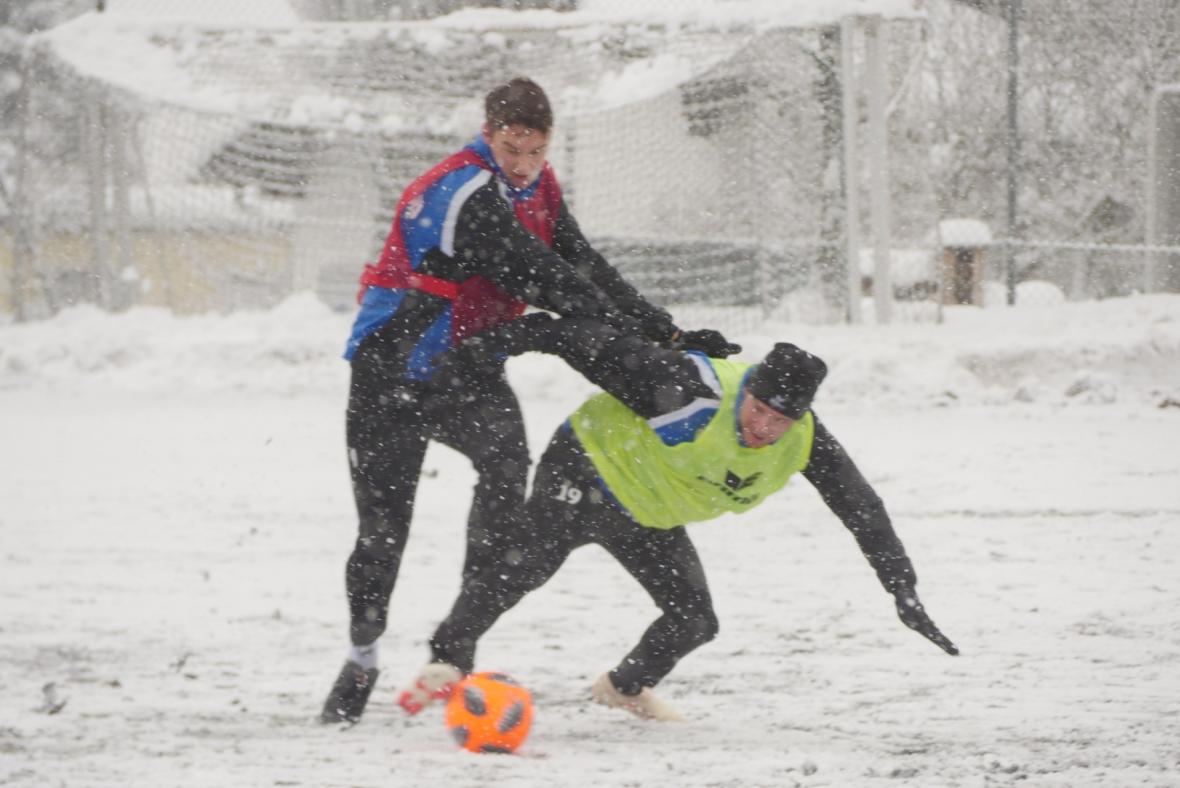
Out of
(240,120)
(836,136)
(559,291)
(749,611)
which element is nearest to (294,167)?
(240,120)

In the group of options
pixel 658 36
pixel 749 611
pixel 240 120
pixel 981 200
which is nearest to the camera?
pixel 749 611

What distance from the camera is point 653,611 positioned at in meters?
5.80

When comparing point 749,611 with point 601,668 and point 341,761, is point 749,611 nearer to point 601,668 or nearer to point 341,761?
point 601,668

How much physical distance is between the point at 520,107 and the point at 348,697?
68.8 inches

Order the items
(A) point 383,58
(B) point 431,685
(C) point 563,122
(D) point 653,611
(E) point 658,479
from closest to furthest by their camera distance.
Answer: (E) point 658,479
(B) point 431,685
(D) point 653,611
(C) point 563,122
(A) point 383,58

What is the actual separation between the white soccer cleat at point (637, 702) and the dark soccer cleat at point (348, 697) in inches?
27.1

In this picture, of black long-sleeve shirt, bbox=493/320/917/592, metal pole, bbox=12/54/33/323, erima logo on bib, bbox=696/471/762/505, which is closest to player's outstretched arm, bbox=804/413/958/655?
black long-sleeve shirt, bbox=493/320/917/592

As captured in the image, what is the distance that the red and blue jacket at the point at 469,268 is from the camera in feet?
13.2

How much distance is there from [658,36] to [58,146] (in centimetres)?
1157

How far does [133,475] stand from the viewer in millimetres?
8961

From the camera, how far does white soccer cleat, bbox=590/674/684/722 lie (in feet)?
14.4

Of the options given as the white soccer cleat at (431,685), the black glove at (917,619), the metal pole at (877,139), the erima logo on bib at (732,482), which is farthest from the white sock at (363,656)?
the metal pole at (877,139)

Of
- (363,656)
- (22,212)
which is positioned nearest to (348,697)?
(363,656)

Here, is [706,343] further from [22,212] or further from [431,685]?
[22,212]
